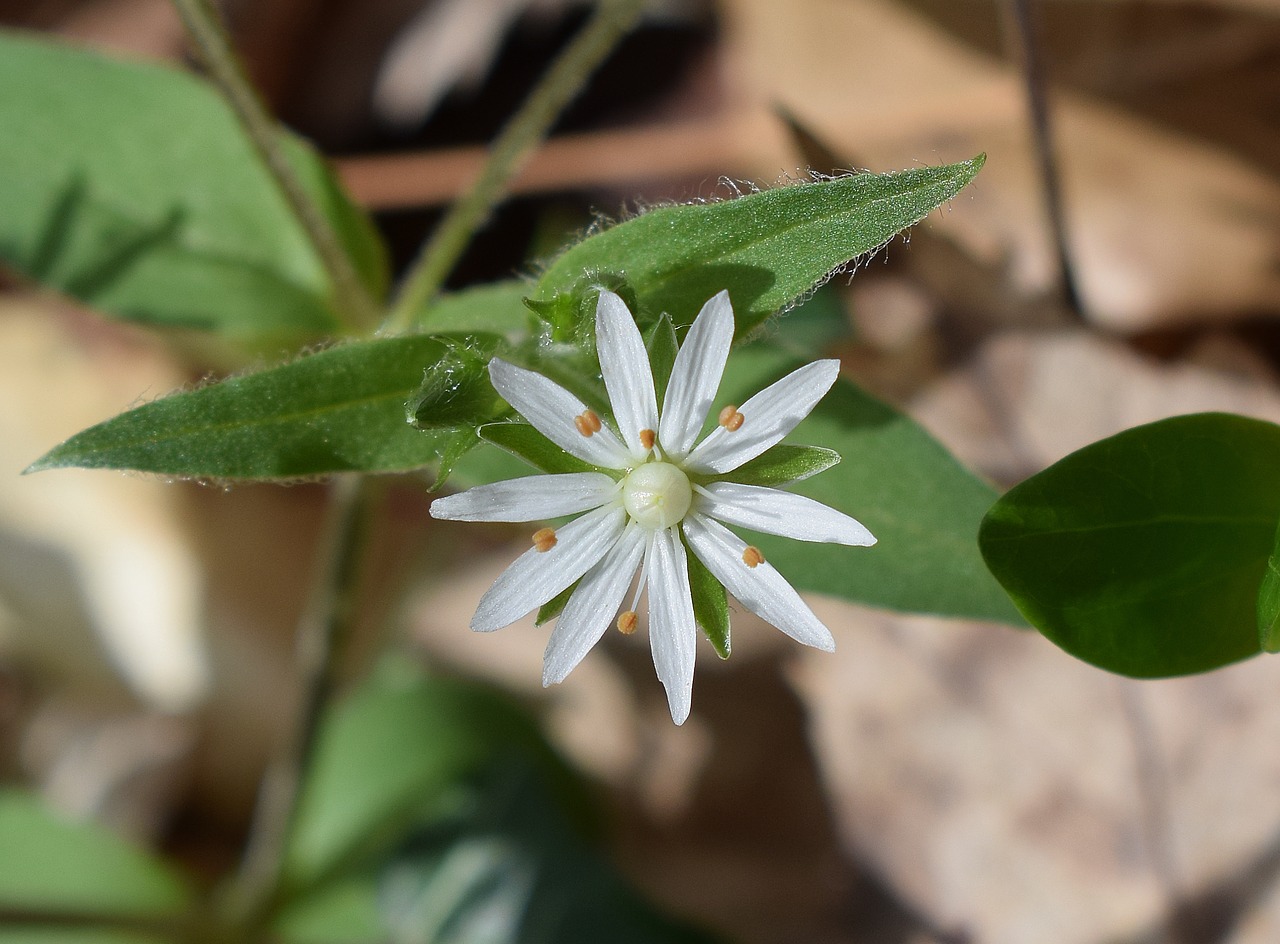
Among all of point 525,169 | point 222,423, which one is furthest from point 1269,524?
point 525,169

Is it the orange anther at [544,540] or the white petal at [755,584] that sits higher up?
the orange anther at [544,540]

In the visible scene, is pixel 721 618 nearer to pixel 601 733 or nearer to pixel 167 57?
pixel 601 733

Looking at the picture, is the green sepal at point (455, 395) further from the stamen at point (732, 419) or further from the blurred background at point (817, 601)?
the blurred background at point (817, 601)

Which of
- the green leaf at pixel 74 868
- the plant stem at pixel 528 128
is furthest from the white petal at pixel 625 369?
the green leaf at pixel 74 868

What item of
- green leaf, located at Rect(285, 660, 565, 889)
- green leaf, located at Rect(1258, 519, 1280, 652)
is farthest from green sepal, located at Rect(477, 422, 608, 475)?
green leaf, located at Rect(285, 660, 565, 889)

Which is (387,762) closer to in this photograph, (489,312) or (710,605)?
(489,312)

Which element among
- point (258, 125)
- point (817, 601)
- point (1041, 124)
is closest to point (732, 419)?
point (258, 125)
